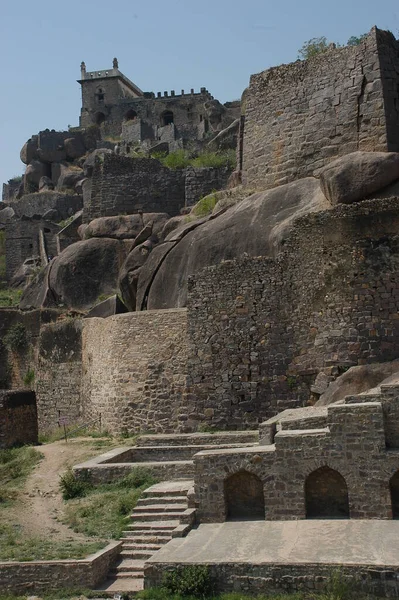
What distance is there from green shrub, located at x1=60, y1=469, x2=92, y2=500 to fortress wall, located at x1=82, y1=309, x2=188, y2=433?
3250 millimetres

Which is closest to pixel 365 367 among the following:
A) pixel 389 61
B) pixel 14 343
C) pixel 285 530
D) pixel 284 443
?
pixel 284 443

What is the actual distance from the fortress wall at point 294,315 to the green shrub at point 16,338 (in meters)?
Result: 10.1

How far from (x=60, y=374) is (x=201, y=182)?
31.6 feet

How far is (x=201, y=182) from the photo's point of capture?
28.0 meters

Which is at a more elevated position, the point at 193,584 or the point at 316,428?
the point at 316,428

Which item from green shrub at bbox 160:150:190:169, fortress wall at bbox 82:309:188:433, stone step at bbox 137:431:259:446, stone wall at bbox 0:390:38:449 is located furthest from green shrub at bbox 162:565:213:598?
green shrub at bbox 160:150:190:169

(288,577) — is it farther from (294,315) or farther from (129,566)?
(294,315)

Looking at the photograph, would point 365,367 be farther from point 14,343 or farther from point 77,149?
point 77,149

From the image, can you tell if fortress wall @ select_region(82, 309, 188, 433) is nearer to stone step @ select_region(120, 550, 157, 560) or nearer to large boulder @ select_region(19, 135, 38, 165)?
stone step @ select_region(120, 550, 157, 560)

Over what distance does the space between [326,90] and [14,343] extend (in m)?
13.4

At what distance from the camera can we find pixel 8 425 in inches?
757

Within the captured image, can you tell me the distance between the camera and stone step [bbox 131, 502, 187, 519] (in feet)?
41.3

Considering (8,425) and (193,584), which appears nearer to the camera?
(193,584)

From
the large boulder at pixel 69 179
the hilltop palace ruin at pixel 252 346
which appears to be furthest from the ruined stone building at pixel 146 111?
the hilltop palace ruin at pixel 252 346
